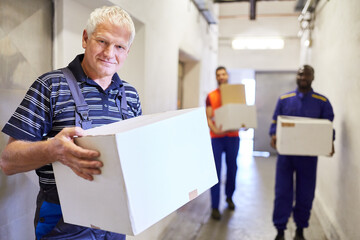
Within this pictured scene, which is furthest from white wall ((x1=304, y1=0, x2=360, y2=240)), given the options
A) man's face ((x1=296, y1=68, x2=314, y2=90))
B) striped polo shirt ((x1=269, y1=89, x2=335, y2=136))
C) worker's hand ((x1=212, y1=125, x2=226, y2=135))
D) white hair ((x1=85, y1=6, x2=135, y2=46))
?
white hair ((x1=85, y1=6, x2=135, y2=46))

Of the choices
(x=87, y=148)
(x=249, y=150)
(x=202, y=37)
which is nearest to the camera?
(x=87, y=148)

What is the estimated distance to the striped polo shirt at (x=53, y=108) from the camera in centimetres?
89

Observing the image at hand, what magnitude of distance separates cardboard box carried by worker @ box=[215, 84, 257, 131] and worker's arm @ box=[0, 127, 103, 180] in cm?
216

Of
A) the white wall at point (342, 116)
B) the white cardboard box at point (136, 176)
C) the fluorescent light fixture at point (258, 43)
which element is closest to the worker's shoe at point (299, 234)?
the white wall at point (342, 116)

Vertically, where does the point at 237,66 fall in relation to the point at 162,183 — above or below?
above

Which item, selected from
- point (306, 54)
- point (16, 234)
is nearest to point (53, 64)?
point (16, 234)

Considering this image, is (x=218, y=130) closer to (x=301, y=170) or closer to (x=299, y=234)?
(x=301, y=170)

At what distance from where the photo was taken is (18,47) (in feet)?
4.41

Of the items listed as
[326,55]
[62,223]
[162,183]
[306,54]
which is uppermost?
[306,54]

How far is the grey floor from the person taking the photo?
8.63ft

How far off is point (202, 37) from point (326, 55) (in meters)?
1.64

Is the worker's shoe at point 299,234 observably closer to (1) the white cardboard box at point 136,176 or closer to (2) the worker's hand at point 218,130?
(2) the worker's hand at point 218,130

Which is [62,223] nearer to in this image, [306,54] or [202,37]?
[202,37]

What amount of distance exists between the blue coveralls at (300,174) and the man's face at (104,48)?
1814 millimetres
